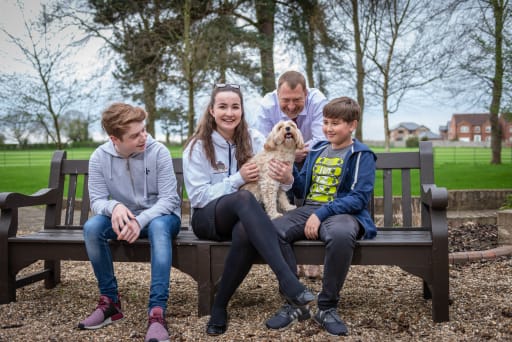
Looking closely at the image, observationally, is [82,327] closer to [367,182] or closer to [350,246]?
[350,246]

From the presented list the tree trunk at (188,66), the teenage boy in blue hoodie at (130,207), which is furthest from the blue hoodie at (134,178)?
the tree trunk at (188,66)

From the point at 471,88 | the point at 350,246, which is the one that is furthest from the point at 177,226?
the point at 471,88

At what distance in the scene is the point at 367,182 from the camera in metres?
3.21

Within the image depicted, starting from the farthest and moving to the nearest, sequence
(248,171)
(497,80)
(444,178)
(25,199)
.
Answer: (444,178)
(497,80)
(25,199)
(248,171)

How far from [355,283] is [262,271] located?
3.09 ft

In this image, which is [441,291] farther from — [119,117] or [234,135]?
[119,117]

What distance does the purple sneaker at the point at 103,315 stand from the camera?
311 centimetres

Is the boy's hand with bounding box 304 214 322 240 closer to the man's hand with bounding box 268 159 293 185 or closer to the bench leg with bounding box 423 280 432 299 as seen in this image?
the man's hand with bounding box 268 159 293 185

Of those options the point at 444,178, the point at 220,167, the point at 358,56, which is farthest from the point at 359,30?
the point at 220,167

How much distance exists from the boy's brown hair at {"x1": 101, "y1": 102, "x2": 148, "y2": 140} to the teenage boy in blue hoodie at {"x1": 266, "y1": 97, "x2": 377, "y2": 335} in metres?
1.20

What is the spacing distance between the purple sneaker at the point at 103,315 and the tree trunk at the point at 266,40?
9.18 metres

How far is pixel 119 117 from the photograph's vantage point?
326 centimetres

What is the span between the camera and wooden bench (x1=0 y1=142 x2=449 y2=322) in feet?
10.2

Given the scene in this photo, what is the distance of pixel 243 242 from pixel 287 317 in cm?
56
